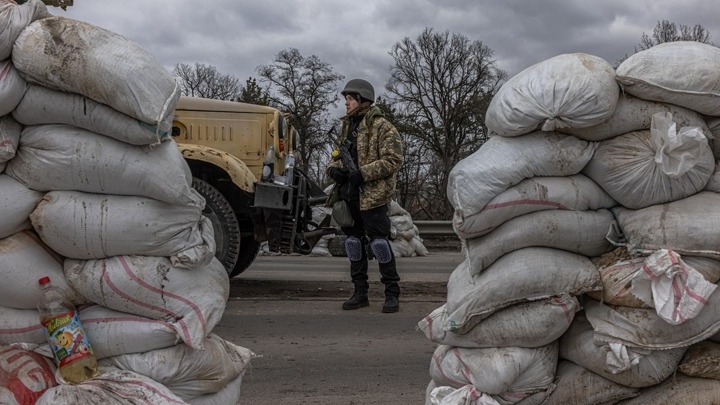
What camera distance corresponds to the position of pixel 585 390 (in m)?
2.99

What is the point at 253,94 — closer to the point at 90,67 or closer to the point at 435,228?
the point at 435,228

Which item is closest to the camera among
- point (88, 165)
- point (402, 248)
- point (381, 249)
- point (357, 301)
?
point (88, 165)

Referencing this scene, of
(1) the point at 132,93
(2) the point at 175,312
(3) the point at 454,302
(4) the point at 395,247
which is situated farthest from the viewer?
(4) the point at 395,247

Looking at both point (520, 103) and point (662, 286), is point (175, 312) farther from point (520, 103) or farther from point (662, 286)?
point (662, 286)

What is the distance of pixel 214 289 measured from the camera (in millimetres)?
3016

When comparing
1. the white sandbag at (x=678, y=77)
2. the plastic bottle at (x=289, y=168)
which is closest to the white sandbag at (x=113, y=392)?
the white sandbag at (x=678, y=77)

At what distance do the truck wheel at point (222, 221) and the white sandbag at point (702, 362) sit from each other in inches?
197

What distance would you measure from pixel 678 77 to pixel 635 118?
Result: 0.70 ft

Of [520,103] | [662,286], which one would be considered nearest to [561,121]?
[520,103]

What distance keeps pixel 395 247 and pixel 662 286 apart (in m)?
10.1

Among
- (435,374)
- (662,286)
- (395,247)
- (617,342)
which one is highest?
(662,286)

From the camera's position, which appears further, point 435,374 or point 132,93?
point 435,374

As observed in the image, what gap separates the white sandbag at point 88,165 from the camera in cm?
276

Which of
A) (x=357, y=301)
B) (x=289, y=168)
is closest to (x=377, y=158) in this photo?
(x=357, y=301)
